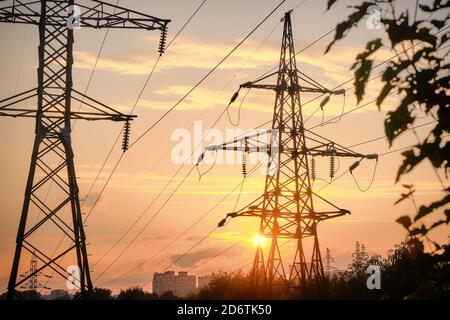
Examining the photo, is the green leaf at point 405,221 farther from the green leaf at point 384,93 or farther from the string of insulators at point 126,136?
the string of insulators at point 126,136

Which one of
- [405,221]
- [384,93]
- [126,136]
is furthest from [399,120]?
[126,136]

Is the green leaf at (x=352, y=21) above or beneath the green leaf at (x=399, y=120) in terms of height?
above

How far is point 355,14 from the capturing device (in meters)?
3.36

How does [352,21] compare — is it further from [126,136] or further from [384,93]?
[126,136]

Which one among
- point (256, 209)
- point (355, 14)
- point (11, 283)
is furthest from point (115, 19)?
point (355, 14)

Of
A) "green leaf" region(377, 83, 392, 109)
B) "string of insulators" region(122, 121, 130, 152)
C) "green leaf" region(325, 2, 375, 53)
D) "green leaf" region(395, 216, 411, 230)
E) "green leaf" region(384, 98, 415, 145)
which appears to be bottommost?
"green leaf" region(395, 216, 411, 230)

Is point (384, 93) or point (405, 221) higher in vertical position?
point (384, 93)

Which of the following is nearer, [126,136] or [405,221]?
[405,221]

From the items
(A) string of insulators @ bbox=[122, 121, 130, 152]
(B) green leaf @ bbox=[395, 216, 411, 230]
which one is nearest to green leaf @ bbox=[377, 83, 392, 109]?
(B) green leaf @ bbox=[395, 216, 411, 230]

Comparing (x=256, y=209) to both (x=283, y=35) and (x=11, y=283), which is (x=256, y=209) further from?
(x=11, y=283)

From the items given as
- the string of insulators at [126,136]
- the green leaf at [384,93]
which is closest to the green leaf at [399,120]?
the green leaf at [384,93]

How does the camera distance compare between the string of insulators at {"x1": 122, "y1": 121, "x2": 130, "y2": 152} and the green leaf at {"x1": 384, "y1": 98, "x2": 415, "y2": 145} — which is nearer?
the green leaf at {"x1": 384, "y1": 98, "x2": 415, "y2": 145}

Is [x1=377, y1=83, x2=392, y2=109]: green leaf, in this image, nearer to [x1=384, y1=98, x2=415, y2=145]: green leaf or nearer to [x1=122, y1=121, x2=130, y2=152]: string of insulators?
[x1=384, y1=98, x2=415, y2=145]: green leaf

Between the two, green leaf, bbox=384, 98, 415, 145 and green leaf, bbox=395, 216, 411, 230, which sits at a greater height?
green leaf, bbox=384, 98, 415, 145
